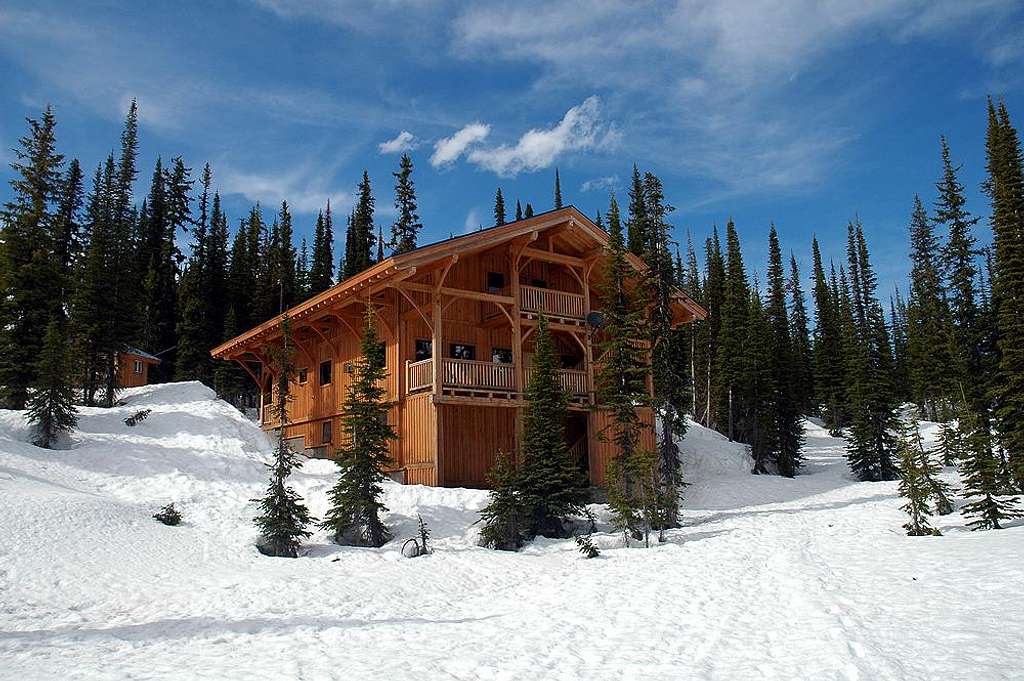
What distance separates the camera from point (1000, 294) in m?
24.5

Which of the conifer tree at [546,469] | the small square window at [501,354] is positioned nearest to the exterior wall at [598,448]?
the small square window at [501,354]

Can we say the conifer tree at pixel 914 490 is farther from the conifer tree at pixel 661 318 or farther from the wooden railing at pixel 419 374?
the wooden railing at pixel 419 374

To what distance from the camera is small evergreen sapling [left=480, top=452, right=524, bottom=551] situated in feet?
56.2

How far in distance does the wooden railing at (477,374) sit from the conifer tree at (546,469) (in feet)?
10.5

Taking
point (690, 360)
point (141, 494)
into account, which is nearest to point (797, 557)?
point (141, 494)

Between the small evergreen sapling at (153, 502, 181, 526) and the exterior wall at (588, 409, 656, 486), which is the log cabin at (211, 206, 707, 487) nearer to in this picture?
the exterior wall at (588, 409, 656, 486)

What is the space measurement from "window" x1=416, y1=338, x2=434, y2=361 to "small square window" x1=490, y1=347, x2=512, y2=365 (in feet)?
7.34

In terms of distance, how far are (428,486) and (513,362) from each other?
203 inches

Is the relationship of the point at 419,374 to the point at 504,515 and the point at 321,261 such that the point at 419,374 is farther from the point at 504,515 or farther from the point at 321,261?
the point at 321,261

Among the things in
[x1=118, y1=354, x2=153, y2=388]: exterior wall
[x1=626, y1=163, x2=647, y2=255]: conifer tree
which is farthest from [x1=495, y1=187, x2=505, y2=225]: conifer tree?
[x1=118, y1=354, x2=153, y2=388]: exterior wall

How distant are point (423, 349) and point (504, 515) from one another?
8.48m

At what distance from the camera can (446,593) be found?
12562 millimetres

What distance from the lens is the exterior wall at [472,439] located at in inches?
890

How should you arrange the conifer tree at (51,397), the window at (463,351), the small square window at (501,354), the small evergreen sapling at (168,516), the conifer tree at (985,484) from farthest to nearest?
the small square window at (501,354) < the window at (463,351) < the conifer tree at (51,397) < the small evergreen sapling at (168,516) < the conifer tree at (985,484)
